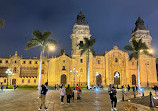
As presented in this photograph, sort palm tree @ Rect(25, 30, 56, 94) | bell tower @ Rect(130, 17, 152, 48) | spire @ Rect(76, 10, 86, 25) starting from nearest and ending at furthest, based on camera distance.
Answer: palm tree @ Rect(25, 30, 56, 94) < spire @ Rect(76, 10, 86, 25) < bell tower @ Rect(130, 17, 152, 48)

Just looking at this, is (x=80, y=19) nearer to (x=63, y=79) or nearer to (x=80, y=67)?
(x=80, y=67)

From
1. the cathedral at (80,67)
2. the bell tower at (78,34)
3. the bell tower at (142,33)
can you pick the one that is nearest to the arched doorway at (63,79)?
the cathedral at (80,67)

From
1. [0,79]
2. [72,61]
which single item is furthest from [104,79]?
[0,79]

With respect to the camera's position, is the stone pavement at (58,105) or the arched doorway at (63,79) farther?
the arched doorway at (63,79)

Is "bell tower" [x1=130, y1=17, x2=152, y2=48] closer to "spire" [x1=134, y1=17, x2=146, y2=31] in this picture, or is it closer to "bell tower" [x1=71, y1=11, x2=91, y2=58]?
"spire" [x1=134, y1=17, x2=146, y2=31]

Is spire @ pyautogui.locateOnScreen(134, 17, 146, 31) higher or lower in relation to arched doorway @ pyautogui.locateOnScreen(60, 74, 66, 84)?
higher

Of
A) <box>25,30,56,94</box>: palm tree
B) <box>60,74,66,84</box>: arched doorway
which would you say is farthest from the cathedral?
<box>25,30,56,94</box>: palm tree

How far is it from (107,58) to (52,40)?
3105cm

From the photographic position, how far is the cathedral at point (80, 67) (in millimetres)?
53281

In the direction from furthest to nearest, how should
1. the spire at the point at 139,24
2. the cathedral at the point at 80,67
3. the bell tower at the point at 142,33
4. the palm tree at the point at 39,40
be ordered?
the spire at the point at 139,24 → the bell tower at the point at 142,33 → the cathedral at the point at 80,67 → the palm tree at the point at 39,40

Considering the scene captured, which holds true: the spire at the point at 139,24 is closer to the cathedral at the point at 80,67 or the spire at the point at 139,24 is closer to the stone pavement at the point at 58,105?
the cathedral at the point at 80,67

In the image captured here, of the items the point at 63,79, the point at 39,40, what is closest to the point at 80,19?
the point at 63,79

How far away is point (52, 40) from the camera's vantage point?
99.4ft

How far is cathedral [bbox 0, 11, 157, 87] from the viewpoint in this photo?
53.3 meters
